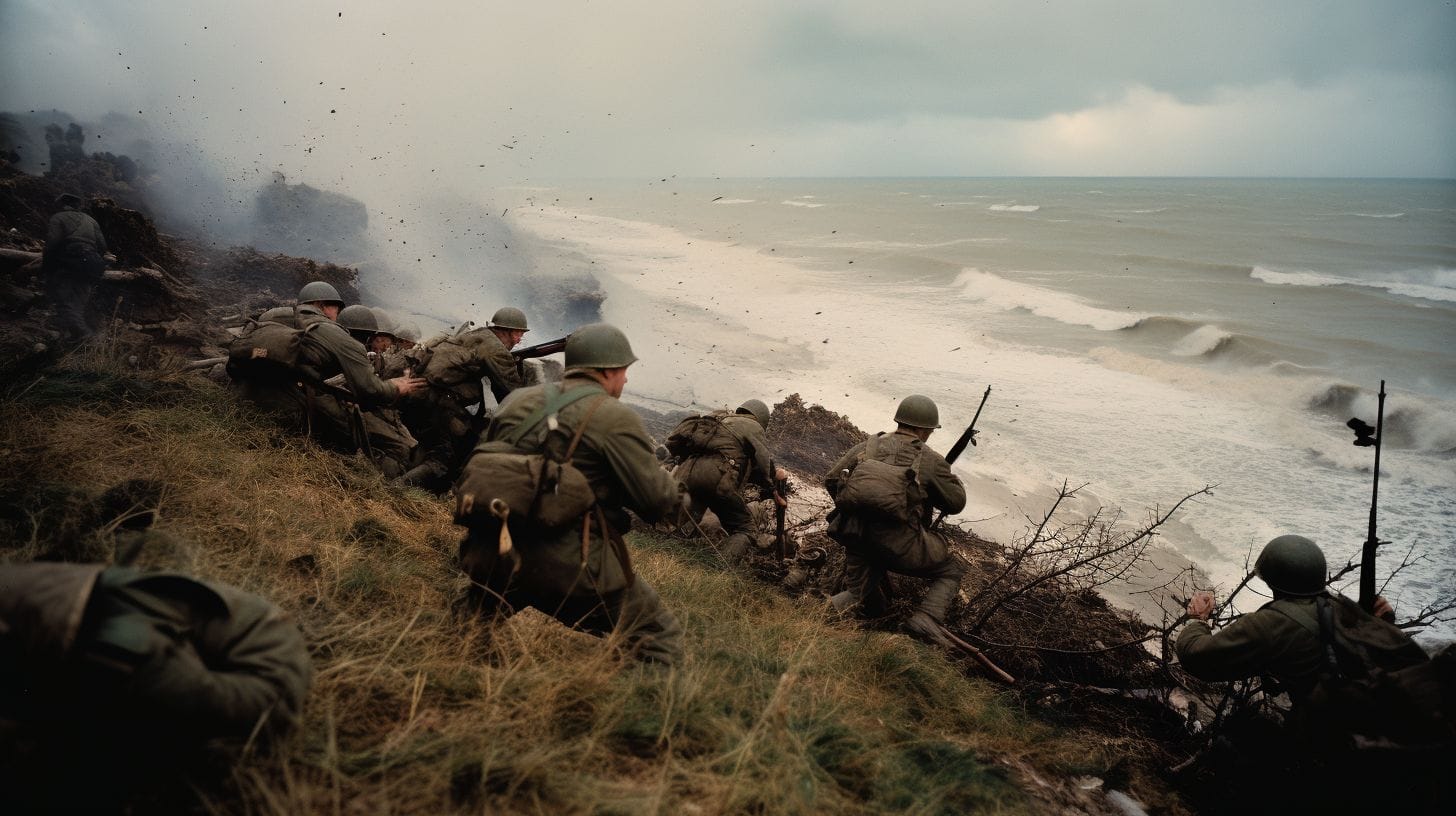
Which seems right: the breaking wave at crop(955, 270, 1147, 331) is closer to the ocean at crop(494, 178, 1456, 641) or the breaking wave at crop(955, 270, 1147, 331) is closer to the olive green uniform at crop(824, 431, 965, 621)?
the ocean at crop(494, 178, 1456, 641)

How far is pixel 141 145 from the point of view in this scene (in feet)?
81.1

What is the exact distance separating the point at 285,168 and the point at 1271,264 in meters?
38.8

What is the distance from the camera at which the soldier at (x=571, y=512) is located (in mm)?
3031

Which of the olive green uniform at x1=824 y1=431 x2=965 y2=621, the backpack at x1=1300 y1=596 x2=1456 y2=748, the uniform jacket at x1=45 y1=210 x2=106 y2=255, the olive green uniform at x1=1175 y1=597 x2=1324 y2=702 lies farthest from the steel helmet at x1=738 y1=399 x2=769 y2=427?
the uniform jacket at x1=45 y1=210 x2=106 y2=255

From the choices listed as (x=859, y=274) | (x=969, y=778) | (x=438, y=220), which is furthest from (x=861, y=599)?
(x=859, y=274)

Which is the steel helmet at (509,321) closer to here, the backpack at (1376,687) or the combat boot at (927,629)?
the combat boot at (927,629)

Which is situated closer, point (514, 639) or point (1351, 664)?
point (1351, 664)

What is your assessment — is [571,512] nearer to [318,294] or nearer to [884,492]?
[884,492]

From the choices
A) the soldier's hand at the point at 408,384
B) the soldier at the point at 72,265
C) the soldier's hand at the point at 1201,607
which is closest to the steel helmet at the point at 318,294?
the soldier's hand at the point at 408,384

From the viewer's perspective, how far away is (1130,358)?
17188 mm

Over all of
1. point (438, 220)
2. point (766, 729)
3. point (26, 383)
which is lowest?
point (766, 729)

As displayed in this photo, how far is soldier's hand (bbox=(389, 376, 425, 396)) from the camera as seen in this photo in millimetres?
6027

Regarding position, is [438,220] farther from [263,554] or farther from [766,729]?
[766,729]

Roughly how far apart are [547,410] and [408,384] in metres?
3.48
